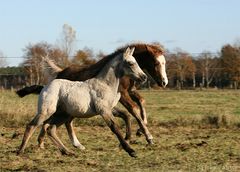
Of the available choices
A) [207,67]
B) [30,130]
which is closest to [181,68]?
[207,67]

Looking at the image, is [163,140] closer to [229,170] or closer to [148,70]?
[148,70]

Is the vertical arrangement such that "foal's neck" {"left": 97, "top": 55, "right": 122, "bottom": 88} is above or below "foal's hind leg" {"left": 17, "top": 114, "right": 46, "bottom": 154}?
above

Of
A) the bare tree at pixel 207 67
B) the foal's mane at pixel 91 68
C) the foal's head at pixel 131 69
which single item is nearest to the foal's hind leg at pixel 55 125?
the foal's mane at pixel 91 68

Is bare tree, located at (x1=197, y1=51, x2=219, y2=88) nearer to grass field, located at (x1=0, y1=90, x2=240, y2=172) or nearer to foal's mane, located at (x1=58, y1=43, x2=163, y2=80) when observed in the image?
grass field, located at (x1=0, y1=90, x2=240, y2=172)

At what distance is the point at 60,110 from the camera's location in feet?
34.1

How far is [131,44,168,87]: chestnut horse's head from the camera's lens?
12336 mm

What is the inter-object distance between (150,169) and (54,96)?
103 inches

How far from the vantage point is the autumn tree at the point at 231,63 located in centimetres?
7425

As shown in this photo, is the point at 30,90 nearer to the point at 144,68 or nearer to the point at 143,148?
the point at 144,68

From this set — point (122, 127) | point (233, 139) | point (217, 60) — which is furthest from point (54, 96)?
point (217, 60)

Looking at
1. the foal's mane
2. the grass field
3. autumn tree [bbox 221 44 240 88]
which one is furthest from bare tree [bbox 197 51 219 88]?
the foal's mane

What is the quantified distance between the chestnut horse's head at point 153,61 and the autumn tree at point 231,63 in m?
63.0

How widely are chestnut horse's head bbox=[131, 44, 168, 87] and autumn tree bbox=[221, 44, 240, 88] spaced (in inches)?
2478

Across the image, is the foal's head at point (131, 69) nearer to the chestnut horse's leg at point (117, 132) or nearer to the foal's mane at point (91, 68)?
the chestnut horse's leg at point (117, 132)
